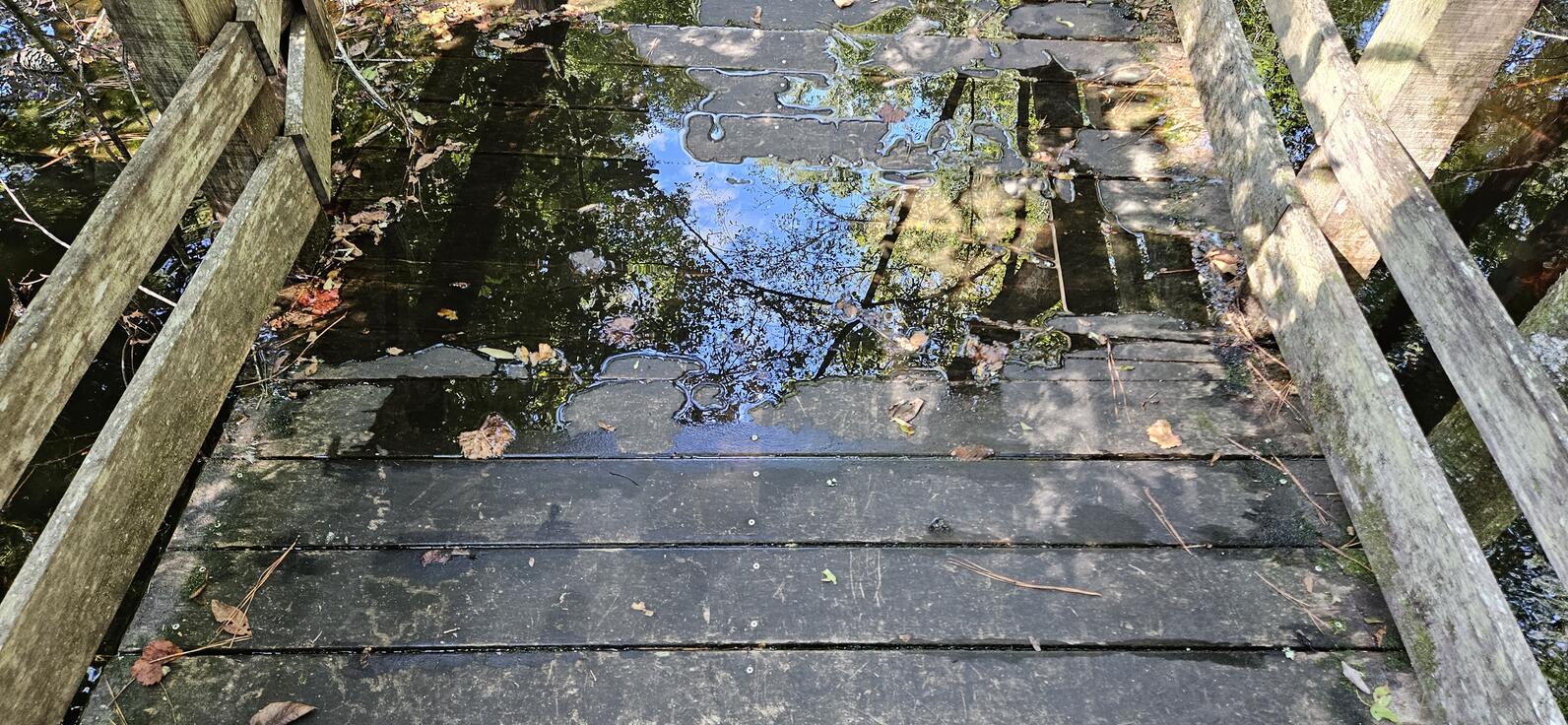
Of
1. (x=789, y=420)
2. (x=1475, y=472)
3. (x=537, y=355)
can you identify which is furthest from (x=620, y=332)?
(x=1475, y=472)

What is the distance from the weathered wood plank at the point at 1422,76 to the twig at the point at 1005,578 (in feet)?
5.38

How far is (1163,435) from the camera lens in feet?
9.52

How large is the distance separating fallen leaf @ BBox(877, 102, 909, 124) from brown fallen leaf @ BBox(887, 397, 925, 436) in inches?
68.2

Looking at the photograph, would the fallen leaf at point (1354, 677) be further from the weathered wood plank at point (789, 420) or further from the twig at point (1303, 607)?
the weathered wood plank at point (789, 420)

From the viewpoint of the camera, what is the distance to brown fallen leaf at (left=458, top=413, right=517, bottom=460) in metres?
2.81

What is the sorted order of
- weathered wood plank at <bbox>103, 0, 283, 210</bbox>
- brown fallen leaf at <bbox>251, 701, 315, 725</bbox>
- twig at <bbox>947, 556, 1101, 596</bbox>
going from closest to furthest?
brown fallen leaf at <bbox>251, 701, 315, 725</bbox>
twig at <bbox>947, 556, 1101, 596</bbox>
weathered wood plank at <bbox>103, 0, 283, 210</bbox>

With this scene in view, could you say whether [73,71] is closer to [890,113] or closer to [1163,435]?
[890,113]

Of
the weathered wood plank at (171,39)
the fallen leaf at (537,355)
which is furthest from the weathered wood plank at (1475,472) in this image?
the weathered wood plank at (171,39)

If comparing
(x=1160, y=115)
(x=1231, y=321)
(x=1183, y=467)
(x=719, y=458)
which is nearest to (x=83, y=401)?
(x=719, y=458)

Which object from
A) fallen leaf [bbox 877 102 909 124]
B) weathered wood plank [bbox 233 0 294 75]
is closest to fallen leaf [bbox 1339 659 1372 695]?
fallen leaf [bbox 877 102 909 124]

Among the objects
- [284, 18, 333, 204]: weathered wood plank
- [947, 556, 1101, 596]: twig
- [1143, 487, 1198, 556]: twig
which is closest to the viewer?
[947, 556, 1101, 596]: twig

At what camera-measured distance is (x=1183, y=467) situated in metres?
2.83

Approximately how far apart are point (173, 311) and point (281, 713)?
1214mm

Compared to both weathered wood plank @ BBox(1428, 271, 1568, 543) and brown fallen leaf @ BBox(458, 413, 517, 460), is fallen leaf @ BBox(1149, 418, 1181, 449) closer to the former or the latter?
weathered wood plank @ BBox(1428, 271, 1568, 543)
